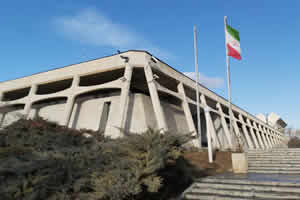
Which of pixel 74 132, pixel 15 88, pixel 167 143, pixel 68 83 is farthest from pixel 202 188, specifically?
pixel 15 88

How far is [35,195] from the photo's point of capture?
17.6 ft

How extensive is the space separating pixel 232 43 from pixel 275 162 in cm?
846

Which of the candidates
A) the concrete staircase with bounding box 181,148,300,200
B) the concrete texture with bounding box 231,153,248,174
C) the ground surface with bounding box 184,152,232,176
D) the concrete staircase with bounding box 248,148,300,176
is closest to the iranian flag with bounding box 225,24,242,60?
the concrete staircase with bounding box 248,148,300,176

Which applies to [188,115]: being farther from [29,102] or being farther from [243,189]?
[29,102]

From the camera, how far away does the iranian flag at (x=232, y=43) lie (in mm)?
15414

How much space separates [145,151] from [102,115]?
13.7 metres

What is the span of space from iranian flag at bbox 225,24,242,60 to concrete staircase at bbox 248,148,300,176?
6.96m

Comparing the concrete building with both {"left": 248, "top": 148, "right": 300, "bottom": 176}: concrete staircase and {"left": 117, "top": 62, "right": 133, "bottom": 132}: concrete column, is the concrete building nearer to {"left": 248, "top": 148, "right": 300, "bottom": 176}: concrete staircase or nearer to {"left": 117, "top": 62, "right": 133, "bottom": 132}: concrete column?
{"left": 117, "top": 62, "right": 133, "bottom": 132}: concrete column

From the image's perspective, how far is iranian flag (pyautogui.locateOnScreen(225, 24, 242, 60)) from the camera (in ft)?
50.6

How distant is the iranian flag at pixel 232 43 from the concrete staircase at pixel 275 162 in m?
6.96

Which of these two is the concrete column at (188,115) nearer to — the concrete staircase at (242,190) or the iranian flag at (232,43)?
the iranian flag at (232,43)

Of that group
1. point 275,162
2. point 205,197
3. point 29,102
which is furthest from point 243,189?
point 29,102

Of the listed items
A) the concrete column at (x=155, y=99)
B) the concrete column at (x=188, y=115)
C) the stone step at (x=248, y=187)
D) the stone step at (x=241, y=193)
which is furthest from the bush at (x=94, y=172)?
the concrete column at (x=188, y=115)

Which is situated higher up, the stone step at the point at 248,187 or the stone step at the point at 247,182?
the stone step at the point at 247,182
